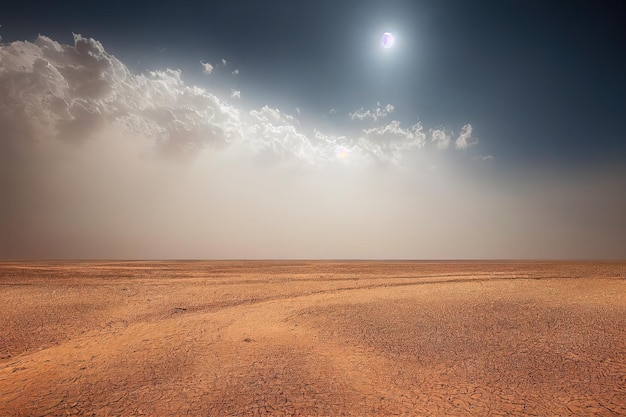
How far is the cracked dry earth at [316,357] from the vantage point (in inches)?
269

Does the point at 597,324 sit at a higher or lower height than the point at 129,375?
higher

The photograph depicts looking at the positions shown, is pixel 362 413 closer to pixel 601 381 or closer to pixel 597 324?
pixel 601 381

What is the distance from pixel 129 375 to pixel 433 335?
10.7m

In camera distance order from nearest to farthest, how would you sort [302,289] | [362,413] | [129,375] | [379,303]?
[362,413] → [129,375] → [379,303] → [302,289]

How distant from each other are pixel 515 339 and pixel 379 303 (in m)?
7.09

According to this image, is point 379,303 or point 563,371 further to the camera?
point 379,303

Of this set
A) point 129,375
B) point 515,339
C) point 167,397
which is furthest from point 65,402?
point 515,339

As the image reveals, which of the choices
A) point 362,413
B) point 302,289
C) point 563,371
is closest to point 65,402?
point 362,413

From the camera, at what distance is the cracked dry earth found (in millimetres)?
6820

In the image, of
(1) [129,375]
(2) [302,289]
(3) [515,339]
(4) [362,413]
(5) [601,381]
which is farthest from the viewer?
(2) [302,289]

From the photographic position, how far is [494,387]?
7.53 m

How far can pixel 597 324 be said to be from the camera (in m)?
12.1

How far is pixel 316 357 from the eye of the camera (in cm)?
947

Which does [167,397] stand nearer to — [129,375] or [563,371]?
[129,375]
